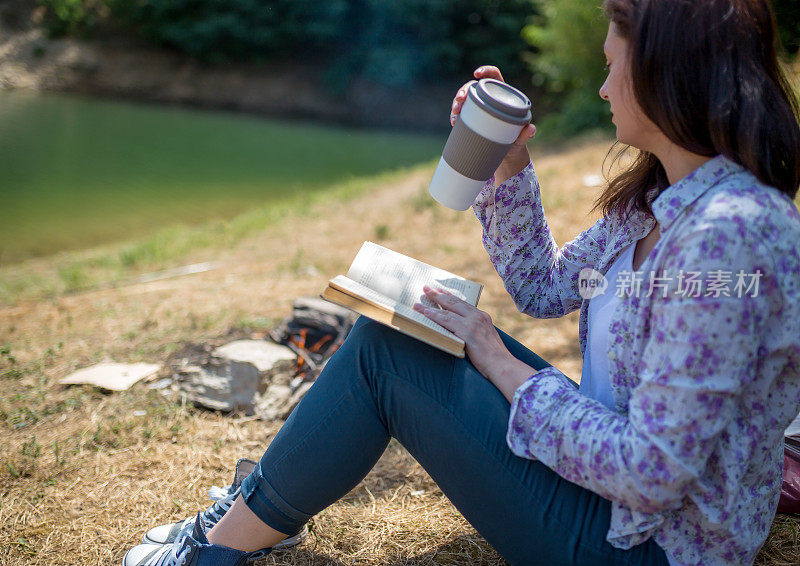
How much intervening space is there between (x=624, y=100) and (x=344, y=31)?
71.4 feet

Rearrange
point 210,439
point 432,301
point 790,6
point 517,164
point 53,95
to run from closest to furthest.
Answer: point 432,301, point 517,164, point 210,439, point 790,6, point 53,95

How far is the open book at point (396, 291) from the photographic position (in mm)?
1271

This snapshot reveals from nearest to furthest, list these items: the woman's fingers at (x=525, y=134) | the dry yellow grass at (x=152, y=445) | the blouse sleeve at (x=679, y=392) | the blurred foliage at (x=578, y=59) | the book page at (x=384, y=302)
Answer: the blouse sleeve at (x=679, y=392)
the book page at (x=384, y=302)
the woman's fingers at (x=525, y=134)
the dry yellow grass at (x=152, y=445)
the blurred foliage at (x=578, y=59)

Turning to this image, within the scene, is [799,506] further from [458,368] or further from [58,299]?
[58,299]

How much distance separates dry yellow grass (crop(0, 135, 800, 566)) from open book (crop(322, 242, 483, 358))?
0.76m

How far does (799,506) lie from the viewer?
67.0 inches

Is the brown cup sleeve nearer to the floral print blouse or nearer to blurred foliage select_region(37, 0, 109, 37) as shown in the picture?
the floral print blouse

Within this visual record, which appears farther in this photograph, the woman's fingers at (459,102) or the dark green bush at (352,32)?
the dark green bush at (352,32)

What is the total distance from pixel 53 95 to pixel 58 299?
1510cm

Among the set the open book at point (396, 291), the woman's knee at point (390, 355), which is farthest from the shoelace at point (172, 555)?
the open book at point (396, 291)

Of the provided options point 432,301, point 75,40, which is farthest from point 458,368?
point 75,40

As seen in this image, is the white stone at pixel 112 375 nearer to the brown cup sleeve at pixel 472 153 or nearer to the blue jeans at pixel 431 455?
the blue jeans at pixel 431 455

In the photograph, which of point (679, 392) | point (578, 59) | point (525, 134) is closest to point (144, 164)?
point (578, 59)

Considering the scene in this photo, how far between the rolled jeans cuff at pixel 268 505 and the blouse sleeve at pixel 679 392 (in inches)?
24.1
